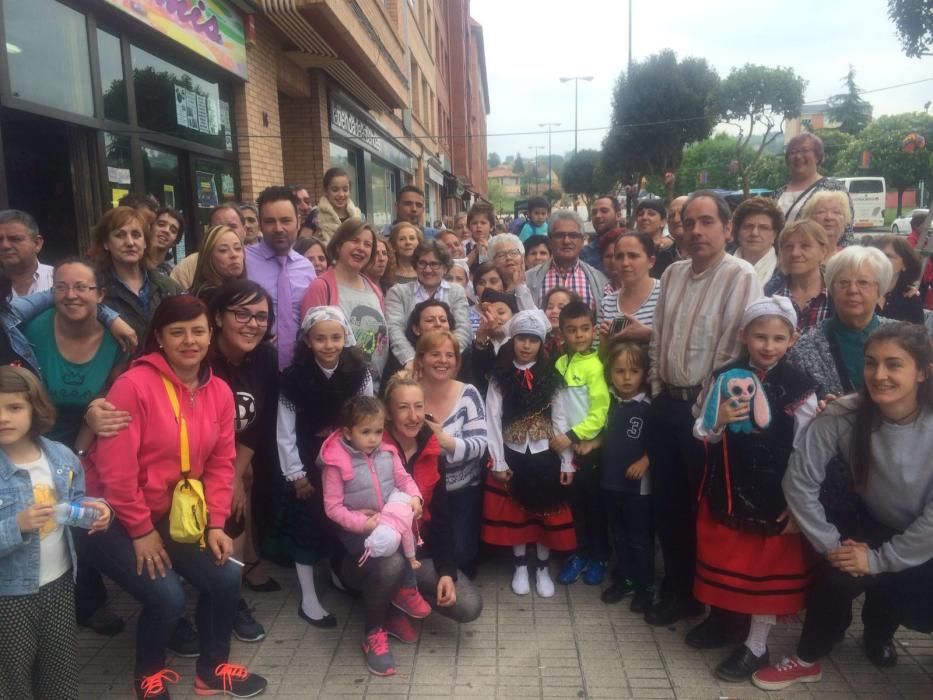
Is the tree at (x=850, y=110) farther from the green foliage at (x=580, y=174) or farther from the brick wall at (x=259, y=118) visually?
the brick wall at (x=259, y=118)

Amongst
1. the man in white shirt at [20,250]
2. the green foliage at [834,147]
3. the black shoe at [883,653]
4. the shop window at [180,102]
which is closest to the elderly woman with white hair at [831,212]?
the black shoe at [883,653]

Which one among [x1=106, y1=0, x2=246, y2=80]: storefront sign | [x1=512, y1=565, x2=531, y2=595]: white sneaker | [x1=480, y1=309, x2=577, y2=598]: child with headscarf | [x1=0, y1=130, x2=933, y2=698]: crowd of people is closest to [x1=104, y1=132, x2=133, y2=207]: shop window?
[x1=106, y1=0, x2=246, y2=80]: storefront sign

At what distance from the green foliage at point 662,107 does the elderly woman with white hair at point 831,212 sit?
29504mm

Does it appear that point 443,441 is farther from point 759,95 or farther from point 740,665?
point 759,95

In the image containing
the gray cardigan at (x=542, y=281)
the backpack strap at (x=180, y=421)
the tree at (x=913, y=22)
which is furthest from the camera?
the tree at (x=913, y=22)

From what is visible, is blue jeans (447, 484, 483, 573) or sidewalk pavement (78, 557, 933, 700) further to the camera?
blue jeans (447, 484, 483, 573)

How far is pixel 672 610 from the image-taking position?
3480mm

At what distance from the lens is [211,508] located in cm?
298

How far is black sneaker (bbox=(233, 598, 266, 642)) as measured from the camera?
3.37 m

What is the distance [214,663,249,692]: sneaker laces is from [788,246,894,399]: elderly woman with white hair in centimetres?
283

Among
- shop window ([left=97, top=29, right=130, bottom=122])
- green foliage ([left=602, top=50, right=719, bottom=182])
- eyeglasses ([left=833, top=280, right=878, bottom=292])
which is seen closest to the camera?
eyeglasses ([left=833, top=280, right=878, bottom=292])

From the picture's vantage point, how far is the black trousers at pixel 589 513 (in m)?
3.87

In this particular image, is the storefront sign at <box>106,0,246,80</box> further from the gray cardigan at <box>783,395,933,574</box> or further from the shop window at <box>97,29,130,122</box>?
the gray cardigan at <box>783,395,933,574</box>

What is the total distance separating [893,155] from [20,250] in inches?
2147
